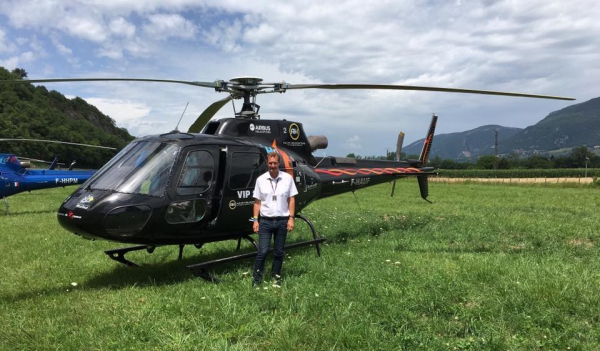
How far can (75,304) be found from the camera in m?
4.93

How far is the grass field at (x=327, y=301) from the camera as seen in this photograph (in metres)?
3.75

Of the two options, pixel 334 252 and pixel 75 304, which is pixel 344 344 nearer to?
pixel 75 304

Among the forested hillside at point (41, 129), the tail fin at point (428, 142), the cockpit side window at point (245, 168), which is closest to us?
the cockpit side window at point (245, 168)

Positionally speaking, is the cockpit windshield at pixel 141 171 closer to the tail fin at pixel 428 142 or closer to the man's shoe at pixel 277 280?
the man's shoe at pixel 277 280

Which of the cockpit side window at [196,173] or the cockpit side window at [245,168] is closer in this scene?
the cockpit side window at [196,173]

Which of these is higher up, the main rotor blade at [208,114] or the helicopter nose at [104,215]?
Answer: the main rotor blade at [208,114]

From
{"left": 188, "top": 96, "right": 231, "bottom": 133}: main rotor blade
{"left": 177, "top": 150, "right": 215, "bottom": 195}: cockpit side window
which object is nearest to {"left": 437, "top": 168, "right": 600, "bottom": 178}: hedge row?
{"left": 188, "top": 96, "right": 231, "bottom": 133}: main rotor blade

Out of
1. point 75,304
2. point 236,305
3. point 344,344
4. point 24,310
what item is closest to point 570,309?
point 344,344

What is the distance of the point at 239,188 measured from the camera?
6266 millimetres

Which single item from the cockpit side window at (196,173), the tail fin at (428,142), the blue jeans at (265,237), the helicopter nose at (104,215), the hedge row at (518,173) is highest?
the tail fin at (428,142)

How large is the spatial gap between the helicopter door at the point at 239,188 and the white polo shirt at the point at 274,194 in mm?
732

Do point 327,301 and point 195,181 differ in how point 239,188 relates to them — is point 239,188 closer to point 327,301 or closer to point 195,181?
point 195,181

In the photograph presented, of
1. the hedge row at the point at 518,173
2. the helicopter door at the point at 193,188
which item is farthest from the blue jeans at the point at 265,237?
the hedge row at the point at 518,173

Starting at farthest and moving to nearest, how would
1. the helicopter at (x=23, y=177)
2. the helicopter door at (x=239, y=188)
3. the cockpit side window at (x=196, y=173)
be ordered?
1. the helicopter at (x=23, y=177)
2. the helicopter door at (x=239, y=188)
3. the cockpit side window at (x=196, y=173)
